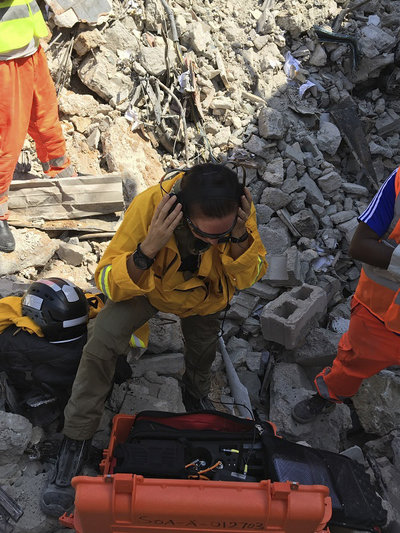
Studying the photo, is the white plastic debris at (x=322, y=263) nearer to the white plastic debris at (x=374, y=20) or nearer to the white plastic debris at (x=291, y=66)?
the white plastic debris at (x=291, y=66)

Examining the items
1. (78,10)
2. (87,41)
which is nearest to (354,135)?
(87,41)

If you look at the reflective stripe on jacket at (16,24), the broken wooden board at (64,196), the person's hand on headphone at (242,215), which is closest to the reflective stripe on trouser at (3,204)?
the broken wooden board at (64,196)

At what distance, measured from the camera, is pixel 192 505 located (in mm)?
2242

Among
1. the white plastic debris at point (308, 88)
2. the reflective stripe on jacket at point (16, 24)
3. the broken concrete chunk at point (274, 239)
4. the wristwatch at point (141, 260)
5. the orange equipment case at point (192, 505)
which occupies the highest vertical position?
the reflective stripe on jacket at point (16, 24)

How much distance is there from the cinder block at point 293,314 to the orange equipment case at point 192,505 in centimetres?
224

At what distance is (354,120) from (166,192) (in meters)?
5.35

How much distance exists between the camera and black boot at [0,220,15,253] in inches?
180

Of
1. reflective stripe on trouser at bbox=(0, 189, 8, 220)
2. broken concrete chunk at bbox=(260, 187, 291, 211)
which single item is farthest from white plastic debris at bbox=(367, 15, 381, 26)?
reflective stripe on trouser at bbox=(0, 189, 8, 220)

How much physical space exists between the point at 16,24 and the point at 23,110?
69cm

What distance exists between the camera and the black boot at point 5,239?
4.58 meters

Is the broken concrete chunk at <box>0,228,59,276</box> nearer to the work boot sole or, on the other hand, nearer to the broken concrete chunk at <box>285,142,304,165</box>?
the work boot sole

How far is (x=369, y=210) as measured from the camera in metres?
2.97

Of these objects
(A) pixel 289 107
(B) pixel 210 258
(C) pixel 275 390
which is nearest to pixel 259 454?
(B) pixel 210 258

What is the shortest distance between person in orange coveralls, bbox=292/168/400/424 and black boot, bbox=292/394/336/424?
0.21 m
